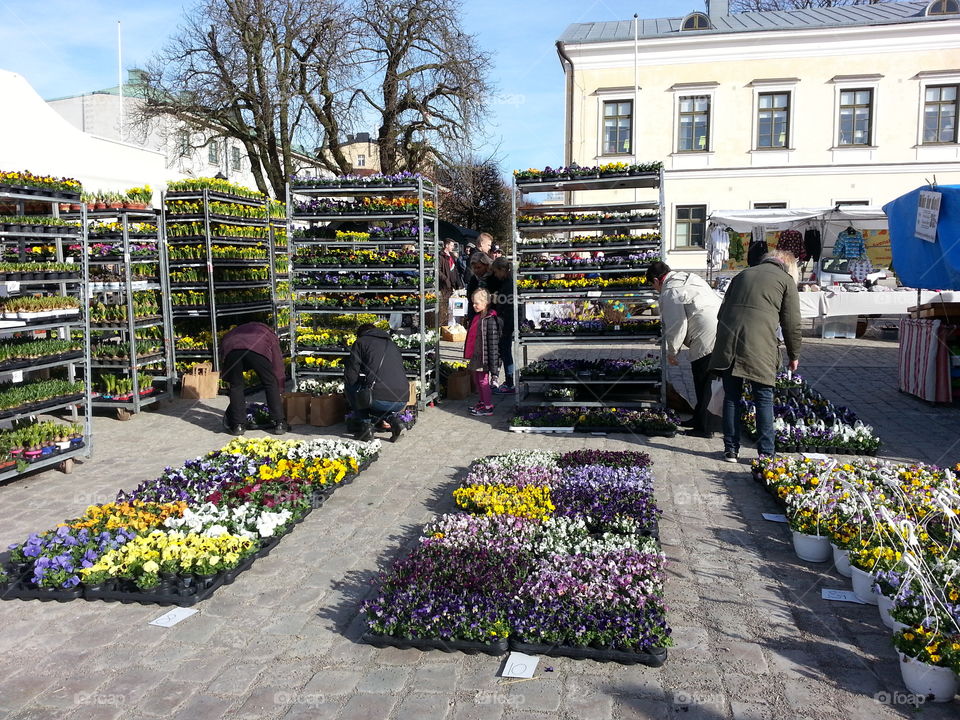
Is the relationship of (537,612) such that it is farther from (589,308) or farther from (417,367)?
(589,308)

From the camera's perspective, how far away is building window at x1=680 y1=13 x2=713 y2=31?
108 ft

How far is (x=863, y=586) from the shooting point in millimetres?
4930

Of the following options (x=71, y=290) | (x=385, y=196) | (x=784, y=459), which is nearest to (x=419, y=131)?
(x=385, y=196)

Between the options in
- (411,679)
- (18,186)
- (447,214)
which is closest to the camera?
(411,679)

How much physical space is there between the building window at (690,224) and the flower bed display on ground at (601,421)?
2394cm

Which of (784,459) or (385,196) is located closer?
(784,459)

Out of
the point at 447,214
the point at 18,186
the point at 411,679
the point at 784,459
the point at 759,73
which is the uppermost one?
the point at 759,73

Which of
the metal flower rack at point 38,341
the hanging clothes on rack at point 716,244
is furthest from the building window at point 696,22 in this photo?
the metal flower rack at point 38,341

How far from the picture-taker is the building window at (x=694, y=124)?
32.3m

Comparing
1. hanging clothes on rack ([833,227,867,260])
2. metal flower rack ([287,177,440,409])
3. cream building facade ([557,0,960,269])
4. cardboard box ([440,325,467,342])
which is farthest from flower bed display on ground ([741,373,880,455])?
cream building facade ([557,0,960,269])

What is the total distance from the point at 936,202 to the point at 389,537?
28.9 ft

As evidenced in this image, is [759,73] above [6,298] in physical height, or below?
above

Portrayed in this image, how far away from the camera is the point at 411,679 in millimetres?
4199

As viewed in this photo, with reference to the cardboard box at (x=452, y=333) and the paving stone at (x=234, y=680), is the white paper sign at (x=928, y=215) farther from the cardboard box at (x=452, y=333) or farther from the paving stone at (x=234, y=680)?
the paving stone at (x=234, y=680)
